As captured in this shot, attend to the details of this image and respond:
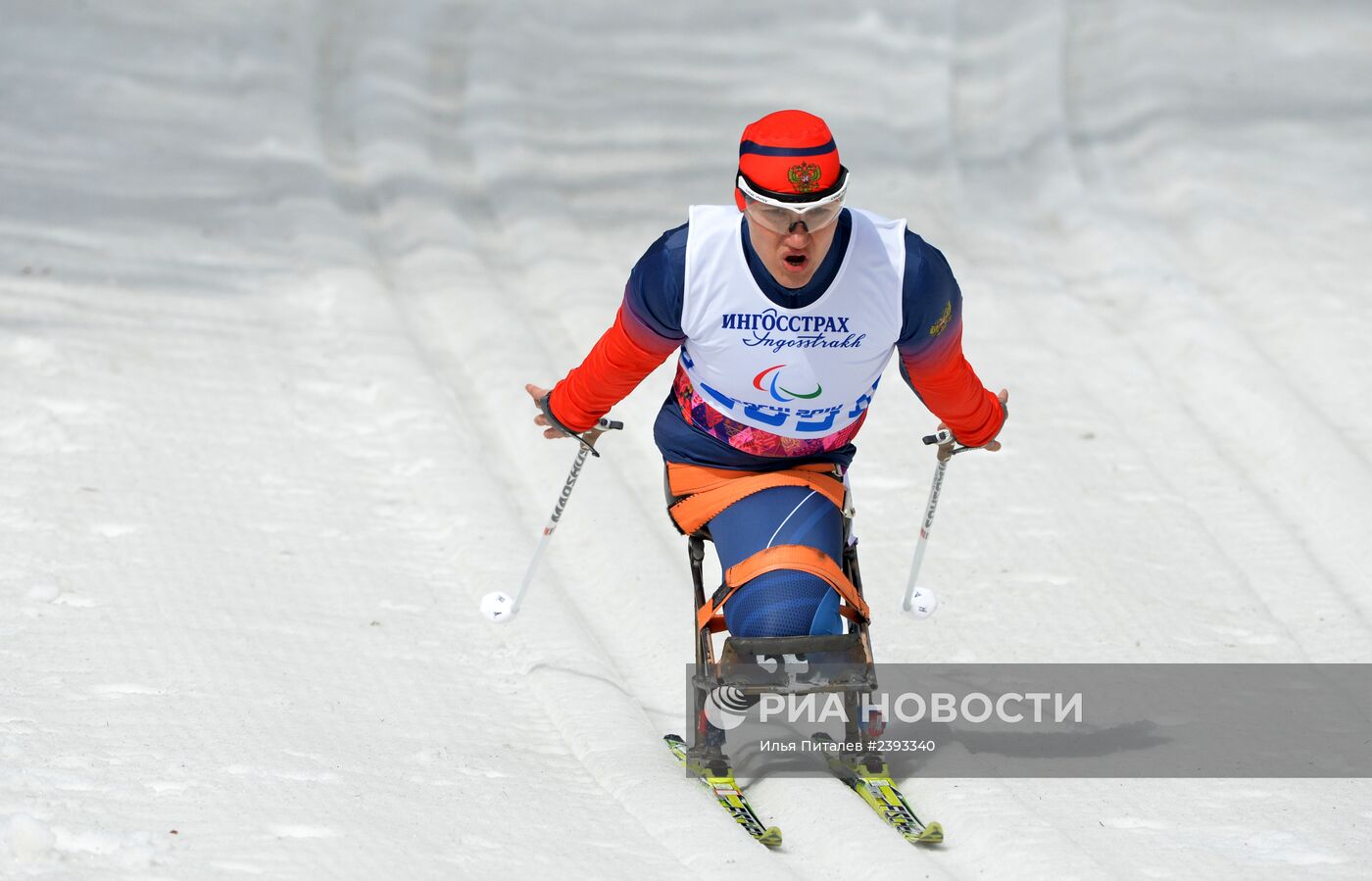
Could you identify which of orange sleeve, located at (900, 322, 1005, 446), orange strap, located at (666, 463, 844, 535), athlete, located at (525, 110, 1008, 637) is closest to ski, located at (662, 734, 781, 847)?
athlete, located at (525, 110, 1008, 637)

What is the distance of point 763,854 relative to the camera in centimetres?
388

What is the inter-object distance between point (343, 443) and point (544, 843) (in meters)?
2.67

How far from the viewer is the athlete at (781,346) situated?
3.90m

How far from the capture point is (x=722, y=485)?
4.27 meters

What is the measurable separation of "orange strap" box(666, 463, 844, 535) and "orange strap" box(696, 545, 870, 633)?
18 cm

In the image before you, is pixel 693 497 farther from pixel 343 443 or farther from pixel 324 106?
pixel 324 106

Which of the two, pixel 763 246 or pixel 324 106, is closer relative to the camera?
pixel 763 246

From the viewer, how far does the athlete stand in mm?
3898

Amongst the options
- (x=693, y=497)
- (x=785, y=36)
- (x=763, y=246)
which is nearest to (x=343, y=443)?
(x=693, y=497)

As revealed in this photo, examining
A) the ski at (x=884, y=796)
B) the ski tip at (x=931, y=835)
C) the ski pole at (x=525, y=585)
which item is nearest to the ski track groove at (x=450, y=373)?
the ski pole at (x=525, y=585)

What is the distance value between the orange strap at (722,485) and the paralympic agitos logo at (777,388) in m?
0.22

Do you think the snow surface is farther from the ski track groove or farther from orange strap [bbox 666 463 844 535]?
orange strap [bbox 666 463 844 535]

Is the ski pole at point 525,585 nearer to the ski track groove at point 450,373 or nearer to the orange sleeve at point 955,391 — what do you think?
the ski track groove at point 450,373

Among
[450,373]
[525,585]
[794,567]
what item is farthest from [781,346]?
[450,373]
